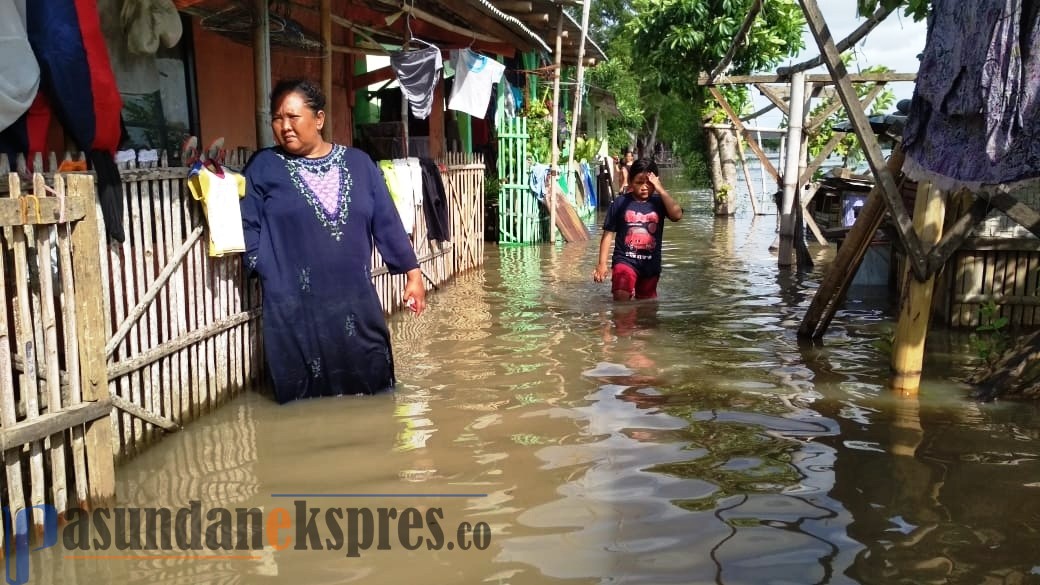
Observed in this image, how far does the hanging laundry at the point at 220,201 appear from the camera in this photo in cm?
485

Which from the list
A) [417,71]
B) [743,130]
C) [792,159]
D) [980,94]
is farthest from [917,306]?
[743,130]

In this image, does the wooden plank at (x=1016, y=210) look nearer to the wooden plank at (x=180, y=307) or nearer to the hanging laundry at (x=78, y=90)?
the wooden plank at (x=180, y=307)

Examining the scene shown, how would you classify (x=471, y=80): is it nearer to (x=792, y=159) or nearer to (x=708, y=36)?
(x=792, y=159)

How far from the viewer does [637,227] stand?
802 centimetres

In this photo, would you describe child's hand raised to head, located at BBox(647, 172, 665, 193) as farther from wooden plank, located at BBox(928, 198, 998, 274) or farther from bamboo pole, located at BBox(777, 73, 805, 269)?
bamboo pole, located at BBox(777, 73, 805, 269)

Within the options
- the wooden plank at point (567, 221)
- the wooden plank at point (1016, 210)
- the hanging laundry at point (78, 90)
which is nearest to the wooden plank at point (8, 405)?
the hanging laundry at point (78, 90)

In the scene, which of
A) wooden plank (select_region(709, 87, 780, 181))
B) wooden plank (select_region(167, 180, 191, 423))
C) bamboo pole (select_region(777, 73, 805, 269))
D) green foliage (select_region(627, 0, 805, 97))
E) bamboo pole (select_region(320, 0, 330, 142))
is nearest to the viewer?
wooden plank (select_region(167, 180, 191, 423))

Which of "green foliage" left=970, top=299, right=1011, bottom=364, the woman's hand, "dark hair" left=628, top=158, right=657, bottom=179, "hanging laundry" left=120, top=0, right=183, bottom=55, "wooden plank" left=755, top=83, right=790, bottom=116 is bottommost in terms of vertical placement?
"green foliage" left=970, top=299, right=1011, bottom=364

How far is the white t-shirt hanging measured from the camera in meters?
10.5

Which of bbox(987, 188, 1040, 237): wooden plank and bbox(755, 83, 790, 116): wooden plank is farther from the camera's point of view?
bbox(755, 83, 790, 116): wooden plank

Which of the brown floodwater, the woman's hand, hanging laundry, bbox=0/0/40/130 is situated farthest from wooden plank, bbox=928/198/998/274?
hanging laundry, bbox=0/0/40/130

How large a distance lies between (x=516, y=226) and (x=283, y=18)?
26.3 ft

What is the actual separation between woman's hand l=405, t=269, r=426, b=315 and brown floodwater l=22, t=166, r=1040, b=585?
597 mm

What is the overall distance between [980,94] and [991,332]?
10.6 ft
